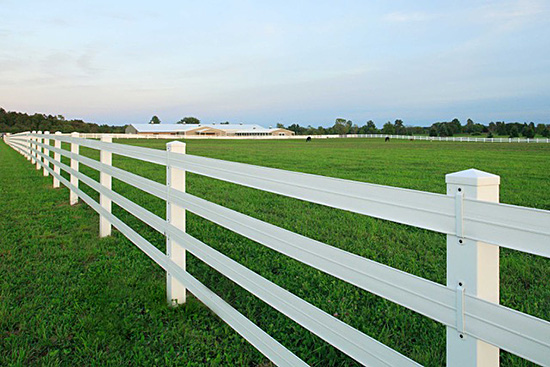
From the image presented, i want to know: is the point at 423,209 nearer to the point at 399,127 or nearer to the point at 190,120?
the point at 399,127

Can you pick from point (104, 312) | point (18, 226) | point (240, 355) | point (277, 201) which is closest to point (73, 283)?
point (104, 312)

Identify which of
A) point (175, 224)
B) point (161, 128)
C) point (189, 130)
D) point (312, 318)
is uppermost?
point (161, 128)

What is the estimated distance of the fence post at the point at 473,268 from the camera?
151 centimetres

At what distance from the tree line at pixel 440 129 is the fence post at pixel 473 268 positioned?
94165 mm

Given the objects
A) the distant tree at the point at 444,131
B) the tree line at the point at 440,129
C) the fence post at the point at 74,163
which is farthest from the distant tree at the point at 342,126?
the fence post at the point at 74,163

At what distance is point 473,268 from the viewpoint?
1521 millimetres

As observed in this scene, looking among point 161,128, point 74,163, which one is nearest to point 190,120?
point 161,128

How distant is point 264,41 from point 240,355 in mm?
30786

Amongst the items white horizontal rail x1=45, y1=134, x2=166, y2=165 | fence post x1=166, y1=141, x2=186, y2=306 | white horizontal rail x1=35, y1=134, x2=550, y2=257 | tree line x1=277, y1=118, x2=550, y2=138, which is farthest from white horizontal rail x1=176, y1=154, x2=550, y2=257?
tree line x1=277, y1=118, x2=550, y2=138

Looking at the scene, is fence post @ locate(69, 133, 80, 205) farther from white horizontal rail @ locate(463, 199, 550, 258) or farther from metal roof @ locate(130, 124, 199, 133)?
metal roof @ locate(130, 124, 199, 133)

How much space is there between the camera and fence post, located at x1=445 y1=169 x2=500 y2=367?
1509 mm

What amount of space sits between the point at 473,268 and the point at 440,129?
116 m

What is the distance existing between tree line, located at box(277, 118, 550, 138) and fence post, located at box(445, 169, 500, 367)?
3707 inches

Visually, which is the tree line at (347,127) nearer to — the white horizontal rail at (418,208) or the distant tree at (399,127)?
the distant tree at (399,127)
